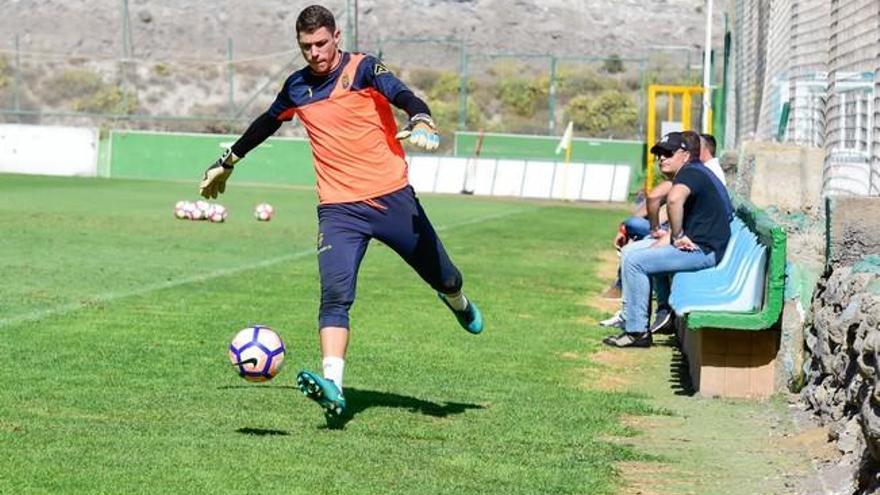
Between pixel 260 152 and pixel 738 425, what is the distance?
36651 millimetres

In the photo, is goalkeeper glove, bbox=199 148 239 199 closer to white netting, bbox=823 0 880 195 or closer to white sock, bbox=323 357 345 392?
white sock, bbox=323 357 345 392

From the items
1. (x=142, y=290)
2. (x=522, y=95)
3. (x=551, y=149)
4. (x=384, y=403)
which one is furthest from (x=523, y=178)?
(x=384, y=403)

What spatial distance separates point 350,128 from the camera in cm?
919

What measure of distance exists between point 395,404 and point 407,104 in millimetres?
1694

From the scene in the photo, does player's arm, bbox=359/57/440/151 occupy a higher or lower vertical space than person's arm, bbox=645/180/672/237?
higher

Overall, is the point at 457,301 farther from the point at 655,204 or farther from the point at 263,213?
the point at 263,213

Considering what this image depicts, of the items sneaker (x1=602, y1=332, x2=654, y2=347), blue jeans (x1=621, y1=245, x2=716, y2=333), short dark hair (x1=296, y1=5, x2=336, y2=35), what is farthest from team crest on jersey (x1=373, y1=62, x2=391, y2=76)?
sneaker (x1=602, y1=332, x2=654, y2=347)

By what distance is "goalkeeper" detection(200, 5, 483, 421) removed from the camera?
29.4 feet

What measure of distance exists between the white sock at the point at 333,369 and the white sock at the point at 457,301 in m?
1.15

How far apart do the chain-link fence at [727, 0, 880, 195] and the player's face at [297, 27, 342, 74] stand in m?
3.35

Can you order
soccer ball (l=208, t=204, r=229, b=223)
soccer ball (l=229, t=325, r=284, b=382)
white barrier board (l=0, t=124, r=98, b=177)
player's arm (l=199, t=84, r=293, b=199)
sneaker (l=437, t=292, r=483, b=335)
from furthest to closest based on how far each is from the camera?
white barrier board (l=0, t=124, r=98, b=177) → soccer ball (l=208, t=204, r=229, b=223) → sneaker (l=437, t=292, r=483, b=335) → player's arm (l=199, t=84, r=293, b=199) → soccer ball (l=229, t=325, r=284, b=382)

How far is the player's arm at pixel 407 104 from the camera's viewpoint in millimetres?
8492

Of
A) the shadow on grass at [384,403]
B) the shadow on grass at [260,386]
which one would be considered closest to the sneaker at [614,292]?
the shadow on grass at [384,403]

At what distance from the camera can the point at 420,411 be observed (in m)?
9.34
